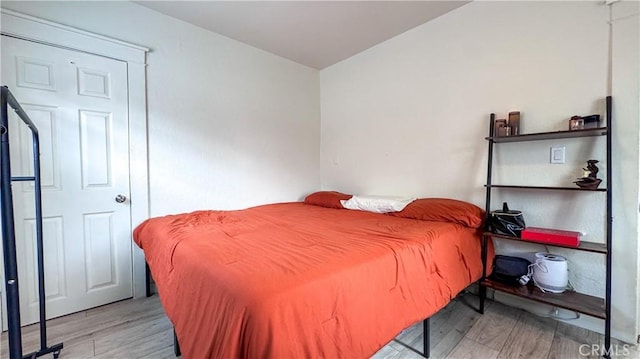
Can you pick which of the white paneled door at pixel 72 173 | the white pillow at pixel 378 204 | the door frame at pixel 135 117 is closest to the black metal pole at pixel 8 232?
the white paneled door at pixel 72 173

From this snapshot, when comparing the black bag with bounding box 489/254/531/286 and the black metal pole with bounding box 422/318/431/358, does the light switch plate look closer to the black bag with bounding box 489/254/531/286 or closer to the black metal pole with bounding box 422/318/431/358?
the black bag with bounding box 489/254/531/286

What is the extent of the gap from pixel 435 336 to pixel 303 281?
1.31 m

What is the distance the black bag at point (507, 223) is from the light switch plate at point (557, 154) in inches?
17.9

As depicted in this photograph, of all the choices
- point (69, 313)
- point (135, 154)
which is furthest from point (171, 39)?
point (69, 313)

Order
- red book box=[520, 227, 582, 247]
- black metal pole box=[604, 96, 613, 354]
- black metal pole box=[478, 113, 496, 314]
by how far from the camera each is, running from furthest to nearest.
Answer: black metal pole box=[478, 113, 496, 314] → red book box=[520, 227, 582, 247] → black metal pole box=[604, 96, 613, 354]

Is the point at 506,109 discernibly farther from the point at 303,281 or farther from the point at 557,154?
the point at 303,281

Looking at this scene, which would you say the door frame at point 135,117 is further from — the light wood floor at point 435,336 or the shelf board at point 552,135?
the shelf board at point 552,135

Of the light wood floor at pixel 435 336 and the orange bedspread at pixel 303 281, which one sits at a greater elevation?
the orange bedspread at pixel 303 281

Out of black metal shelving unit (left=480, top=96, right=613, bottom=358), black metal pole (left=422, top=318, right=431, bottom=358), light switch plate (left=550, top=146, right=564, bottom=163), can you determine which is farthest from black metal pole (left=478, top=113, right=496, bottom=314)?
black metal pole (left=422, top=318, right=431, bottom=358)

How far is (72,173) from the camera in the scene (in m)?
2.05

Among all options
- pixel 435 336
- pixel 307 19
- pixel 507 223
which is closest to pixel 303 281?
pixel 435 336

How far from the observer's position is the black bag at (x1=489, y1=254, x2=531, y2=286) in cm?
194

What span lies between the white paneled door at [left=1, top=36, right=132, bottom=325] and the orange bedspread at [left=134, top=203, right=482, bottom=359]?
54 centimetres

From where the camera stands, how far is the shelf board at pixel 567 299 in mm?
1613
